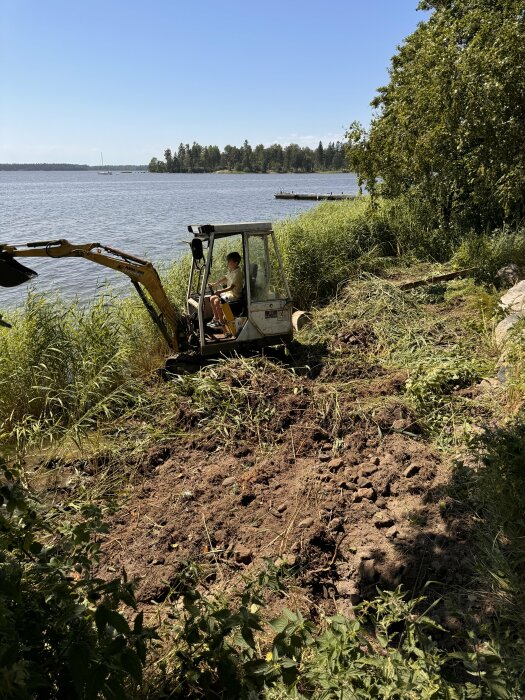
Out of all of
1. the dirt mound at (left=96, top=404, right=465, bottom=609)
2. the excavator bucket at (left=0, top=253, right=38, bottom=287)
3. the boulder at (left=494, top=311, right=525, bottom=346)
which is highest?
the excavator bucket at (left=0, top=253, right=38, bottom=287)

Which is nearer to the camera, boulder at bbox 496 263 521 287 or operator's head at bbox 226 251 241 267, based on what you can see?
operator's head at bbox 226 251 241 267

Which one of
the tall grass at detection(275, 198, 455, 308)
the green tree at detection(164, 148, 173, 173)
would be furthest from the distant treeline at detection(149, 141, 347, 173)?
the tall grass at detection(275, 198, 455, 308)

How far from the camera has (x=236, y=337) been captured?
24.1ft

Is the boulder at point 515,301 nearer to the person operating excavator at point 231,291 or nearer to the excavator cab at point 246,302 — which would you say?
the excavator cab at point 246,302

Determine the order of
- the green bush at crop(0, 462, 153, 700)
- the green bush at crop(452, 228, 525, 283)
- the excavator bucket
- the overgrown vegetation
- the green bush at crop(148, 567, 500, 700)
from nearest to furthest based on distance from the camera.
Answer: the green bush at crop(0, 462, 153, 700)
the overgrown vegetation
the green bush at crop(148, 567, 500, 700)
the excavator bucket
the green bush at crop(452, 228, 525, 283)

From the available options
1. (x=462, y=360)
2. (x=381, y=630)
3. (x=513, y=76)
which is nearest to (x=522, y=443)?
(x=381, y=630)

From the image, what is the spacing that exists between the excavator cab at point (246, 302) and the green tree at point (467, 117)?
15.5 ft

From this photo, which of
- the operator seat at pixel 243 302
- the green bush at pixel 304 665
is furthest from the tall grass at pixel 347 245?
the green bush at pixel 304 665

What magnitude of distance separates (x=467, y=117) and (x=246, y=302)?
560 cm

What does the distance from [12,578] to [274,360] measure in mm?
5793

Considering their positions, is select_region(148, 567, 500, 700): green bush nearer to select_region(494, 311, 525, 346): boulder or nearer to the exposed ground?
the exposed ground

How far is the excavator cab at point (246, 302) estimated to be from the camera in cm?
702

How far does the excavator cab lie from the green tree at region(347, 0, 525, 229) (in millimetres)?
4739

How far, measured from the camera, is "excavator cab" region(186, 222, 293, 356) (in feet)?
23.0
